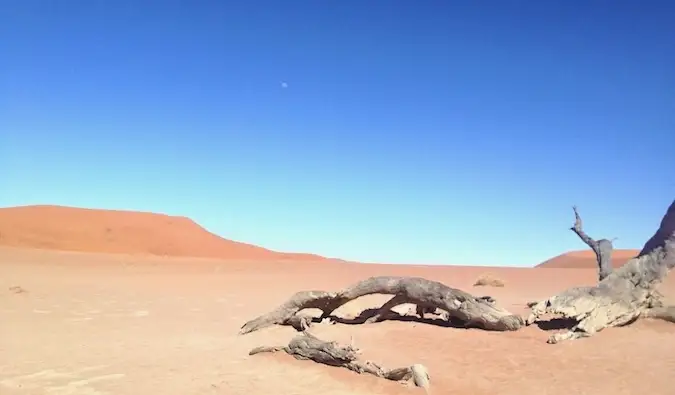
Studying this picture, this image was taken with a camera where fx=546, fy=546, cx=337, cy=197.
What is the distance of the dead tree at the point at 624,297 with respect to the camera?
368 inches

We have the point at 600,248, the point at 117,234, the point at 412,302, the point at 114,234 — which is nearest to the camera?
the point at 412,302

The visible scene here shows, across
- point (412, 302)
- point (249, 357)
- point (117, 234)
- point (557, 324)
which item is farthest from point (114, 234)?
point (557, 324)

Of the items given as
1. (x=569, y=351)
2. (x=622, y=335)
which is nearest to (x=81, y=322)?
(x=569, y=351)

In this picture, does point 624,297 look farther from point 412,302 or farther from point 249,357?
point 249,357

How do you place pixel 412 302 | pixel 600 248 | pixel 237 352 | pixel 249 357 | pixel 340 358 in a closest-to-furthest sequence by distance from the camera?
1. pixel 340 358
2. pixel 249 357
3. pixel 237 352
4. pixel 412 302
5. pixel 600 248

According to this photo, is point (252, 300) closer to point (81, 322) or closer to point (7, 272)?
point (81, 322)

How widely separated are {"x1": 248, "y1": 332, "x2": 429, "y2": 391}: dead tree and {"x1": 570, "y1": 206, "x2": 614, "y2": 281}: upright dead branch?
656 cm

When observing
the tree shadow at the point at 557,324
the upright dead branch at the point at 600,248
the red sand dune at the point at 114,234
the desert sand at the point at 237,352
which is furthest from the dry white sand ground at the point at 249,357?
the red sand dune at the point at 114,234

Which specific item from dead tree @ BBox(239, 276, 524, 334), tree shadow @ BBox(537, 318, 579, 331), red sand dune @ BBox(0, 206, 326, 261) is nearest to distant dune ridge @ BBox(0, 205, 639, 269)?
red sand dune @ BBox(0, 206, 326, 261)

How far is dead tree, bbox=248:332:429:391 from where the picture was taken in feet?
20.9

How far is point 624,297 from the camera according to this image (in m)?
9.90

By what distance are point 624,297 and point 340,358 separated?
5.95 metres

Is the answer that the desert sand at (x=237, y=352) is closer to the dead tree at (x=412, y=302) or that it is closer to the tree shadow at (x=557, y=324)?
the tree shadow at (x=557, y=324)

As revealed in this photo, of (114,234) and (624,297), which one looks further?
(114,234)
